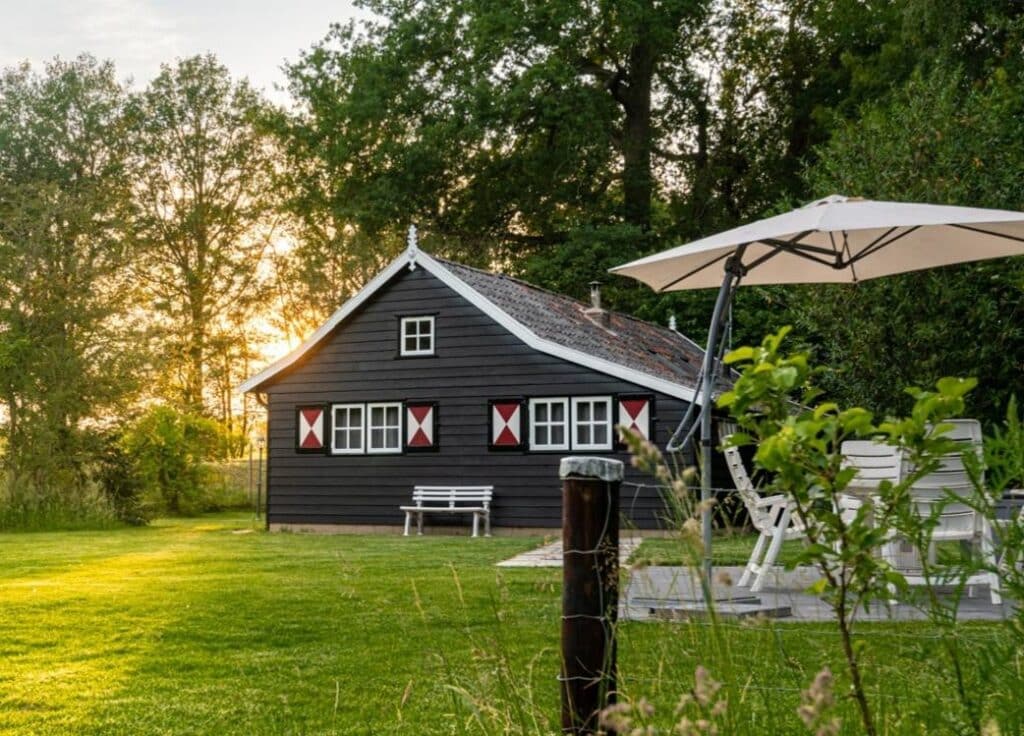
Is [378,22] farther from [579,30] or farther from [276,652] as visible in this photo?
[276,652]

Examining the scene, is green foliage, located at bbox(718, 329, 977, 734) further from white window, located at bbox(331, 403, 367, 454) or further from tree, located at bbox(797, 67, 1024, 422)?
white window, located at bbox(331, 403, 367, 454)

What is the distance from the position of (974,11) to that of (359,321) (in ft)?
36.2

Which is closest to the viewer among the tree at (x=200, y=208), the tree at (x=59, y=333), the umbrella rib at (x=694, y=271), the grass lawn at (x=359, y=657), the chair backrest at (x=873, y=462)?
the grass lawn at (x=359, y=657)

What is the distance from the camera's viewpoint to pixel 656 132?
2658 cm

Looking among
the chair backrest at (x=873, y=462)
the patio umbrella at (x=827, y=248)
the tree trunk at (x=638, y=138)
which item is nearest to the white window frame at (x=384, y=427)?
the tree trunk at (x=638, y=138)

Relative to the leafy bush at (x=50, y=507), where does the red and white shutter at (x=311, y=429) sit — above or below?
above

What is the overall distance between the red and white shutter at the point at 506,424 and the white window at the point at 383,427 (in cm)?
174

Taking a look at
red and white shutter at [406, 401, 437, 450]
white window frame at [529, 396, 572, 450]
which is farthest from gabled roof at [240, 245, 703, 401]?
red and white shutter at [406, 401, 437, 450]

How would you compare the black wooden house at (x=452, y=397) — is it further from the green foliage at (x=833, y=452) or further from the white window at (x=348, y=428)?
the green foliage at (x=833, y=452)

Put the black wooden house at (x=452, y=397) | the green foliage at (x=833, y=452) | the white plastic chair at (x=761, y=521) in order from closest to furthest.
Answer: the green foliage at (x=833, y=452), the white plastic chair at (x=761, y=521), the black wooden house at (x=452, y=397)

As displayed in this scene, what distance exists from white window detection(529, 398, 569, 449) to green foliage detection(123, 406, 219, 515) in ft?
28.0

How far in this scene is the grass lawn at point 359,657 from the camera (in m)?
2.97

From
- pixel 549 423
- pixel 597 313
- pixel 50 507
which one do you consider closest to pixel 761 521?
pixel 549 423

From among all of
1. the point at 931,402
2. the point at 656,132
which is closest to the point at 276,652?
the point at 931,402
